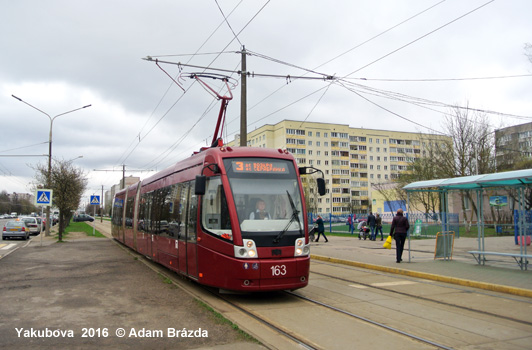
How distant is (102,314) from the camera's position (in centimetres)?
734

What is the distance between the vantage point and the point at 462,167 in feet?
105

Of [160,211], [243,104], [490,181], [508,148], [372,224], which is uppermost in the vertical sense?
[508,148]

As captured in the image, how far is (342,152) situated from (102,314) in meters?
93.2

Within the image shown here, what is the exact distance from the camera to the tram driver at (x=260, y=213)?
8.21 m

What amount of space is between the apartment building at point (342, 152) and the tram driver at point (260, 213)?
7902 centimetres

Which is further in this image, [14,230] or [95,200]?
[95,200]

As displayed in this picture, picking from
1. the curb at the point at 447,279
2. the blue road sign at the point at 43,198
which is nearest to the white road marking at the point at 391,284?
the curb at the point at 447,279

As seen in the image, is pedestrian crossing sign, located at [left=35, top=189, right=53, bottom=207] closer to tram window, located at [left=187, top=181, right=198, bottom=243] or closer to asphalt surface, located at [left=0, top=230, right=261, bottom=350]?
asphalt surface, located at [left=0, top=230, right=261, bottom=350]

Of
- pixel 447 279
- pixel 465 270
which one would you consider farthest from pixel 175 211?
pixel 465 270

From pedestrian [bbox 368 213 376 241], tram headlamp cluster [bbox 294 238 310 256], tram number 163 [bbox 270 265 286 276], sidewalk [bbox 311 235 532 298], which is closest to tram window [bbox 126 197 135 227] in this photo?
sidewalk [bbox 311 235 532 298]

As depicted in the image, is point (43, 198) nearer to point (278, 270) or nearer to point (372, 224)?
point (372, 224)

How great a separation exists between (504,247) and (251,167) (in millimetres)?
12716

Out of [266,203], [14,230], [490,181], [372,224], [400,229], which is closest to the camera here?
[266,203]

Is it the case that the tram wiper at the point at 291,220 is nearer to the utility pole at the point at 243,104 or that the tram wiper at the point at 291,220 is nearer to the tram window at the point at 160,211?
the tram window at the point at 160,211
